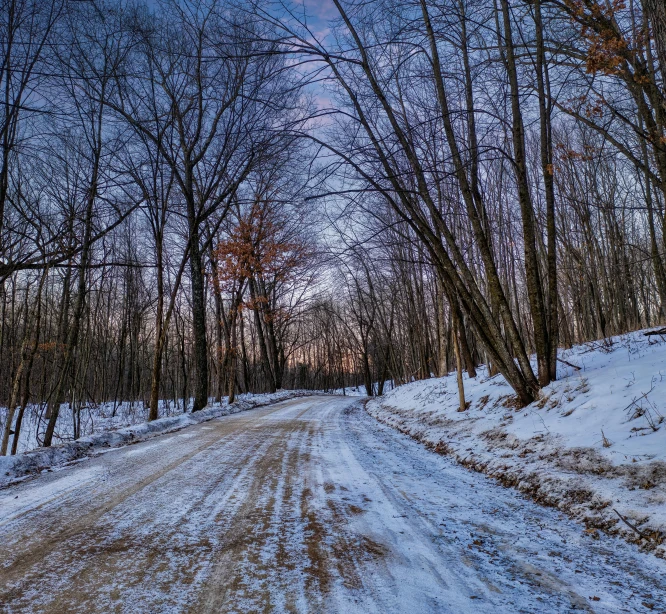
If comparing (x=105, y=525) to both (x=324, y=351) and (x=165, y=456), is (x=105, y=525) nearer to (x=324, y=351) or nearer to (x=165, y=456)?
(x=165, y=456)

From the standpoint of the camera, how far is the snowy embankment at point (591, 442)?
9.36ft

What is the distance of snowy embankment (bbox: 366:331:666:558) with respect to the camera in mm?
2852

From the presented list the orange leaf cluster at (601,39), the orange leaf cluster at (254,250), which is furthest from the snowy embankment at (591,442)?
the orange leaf cluster at (254,250)

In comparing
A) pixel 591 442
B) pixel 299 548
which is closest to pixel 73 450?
pixel 299 548

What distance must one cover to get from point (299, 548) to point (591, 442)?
3199 millimetres

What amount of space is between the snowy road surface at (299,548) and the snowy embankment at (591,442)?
0.26 meters

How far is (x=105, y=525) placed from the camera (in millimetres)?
2678

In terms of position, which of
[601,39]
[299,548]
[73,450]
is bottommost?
[299,548]

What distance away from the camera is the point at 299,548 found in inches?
91.4

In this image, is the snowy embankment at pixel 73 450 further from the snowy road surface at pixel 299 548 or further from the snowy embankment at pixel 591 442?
the snowy embankment at pixel 591 442

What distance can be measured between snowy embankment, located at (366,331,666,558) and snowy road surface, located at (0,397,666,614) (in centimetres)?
26

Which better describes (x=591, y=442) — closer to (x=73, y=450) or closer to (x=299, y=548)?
(x=299, y=548)

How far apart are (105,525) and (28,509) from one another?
0.94 m

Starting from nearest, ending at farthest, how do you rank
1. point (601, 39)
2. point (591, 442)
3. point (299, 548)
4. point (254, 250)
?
point (299, 548) < point (591, 442) < point (601, 39) < point (254, 250)
